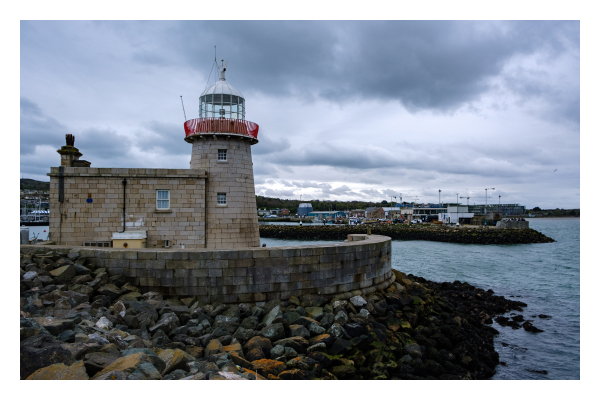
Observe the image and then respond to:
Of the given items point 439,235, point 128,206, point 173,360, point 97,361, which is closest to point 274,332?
point 173,360

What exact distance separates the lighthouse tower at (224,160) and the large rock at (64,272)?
493 centimetres

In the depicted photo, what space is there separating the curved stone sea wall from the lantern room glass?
20.4ft

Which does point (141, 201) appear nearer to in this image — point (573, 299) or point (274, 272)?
point (274, 272)

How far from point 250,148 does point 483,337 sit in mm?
9476

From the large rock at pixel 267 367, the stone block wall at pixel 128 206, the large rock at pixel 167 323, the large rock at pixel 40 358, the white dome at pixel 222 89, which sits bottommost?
the large rock at pixel 267 367

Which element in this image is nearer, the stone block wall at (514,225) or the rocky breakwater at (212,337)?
the rocky breakwater at (212,337)

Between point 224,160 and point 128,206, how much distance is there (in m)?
3.36

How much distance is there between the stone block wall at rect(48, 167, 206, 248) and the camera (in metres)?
10.6

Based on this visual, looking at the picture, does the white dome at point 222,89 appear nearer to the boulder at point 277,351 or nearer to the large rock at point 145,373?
the boulder at point 277,351

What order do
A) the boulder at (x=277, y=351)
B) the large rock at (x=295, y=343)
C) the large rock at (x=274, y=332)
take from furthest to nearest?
the large rock at (x=274, y=332)
the large rock at (x=295, y=343)
the boulder at (x=277, y=351)

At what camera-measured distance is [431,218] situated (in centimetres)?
9025

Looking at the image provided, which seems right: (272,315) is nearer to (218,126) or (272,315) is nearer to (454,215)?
(218,126)

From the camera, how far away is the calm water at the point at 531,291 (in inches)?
348

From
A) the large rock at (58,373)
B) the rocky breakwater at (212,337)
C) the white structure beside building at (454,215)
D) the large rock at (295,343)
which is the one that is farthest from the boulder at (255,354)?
the white structure beside building at (454,215)
